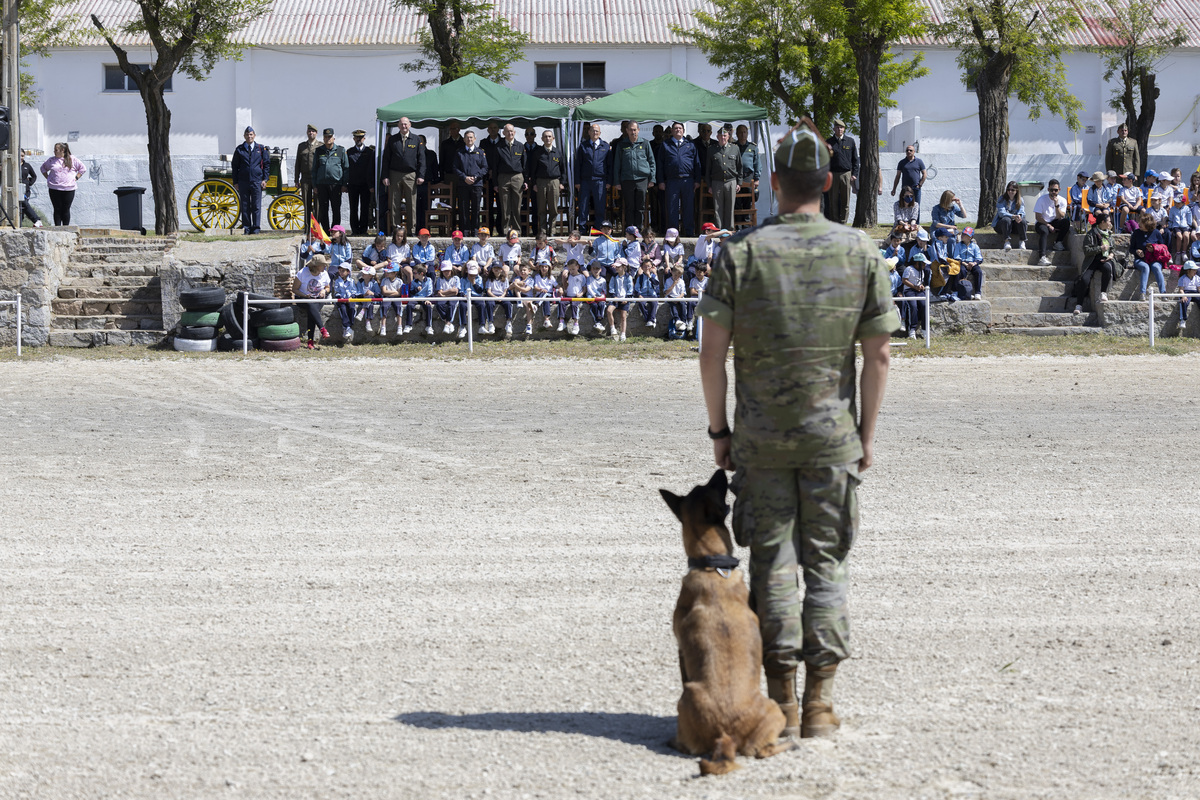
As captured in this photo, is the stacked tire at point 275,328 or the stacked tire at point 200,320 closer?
the stacked tire at point 275,328

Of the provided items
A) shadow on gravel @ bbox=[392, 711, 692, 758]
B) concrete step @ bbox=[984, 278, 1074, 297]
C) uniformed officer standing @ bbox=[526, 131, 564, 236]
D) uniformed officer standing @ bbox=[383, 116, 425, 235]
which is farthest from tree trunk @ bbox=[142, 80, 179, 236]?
shadow on gravel @ bbox=[392, 711, 692, 758]

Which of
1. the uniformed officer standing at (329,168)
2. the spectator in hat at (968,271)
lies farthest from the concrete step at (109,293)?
the spectator in hat at (968,271)

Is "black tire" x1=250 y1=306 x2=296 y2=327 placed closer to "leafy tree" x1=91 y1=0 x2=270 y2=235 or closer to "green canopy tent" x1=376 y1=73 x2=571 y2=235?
"green canopy tent" x1=376 y1=73 x2=571 y2=235

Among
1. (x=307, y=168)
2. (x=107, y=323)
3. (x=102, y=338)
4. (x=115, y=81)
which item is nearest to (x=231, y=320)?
(x=102, y=338)

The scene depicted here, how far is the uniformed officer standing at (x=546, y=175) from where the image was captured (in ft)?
71.9

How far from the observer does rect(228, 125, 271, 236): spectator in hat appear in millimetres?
24359

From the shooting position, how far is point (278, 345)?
60.0 ft

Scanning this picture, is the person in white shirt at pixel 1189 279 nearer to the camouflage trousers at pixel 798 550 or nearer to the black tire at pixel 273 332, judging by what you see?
the black tire at pixel 273 332

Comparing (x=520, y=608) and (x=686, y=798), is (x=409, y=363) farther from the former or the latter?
(x=686, y=798)

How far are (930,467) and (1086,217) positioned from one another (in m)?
14.7

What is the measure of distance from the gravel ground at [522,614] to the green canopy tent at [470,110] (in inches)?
464

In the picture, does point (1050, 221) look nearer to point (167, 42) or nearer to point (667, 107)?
point (667, 107)

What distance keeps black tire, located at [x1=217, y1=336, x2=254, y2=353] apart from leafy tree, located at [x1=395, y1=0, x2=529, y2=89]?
1037 cm

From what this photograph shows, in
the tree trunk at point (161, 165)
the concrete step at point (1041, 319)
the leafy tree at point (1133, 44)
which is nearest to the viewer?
the concrete step at point (1041, 319)
